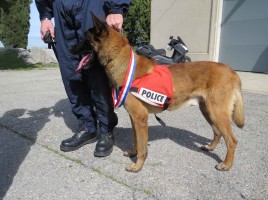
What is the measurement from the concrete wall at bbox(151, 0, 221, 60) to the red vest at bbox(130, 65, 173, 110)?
887cm

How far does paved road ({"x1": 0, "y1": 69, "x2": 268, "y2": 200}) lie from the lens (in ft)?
8.70

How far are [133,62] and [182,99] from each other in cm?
72

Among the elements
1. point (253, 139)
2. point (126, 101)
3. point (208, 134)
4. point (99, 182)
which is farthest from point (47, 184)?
point (253, 139)

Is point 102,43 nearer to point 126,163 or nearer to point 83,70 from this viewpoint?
point 83,70

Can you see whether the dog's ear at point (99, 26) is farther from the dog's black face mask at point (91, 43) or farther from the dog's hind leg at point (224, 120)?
the dog's hind leg at point (224, 120)

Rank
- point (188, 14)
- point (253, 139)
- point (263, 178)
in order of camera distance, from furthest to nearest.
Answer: point (188, 14), point (253, 139), point (263, 178)

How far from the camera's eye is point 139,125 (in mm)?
3090

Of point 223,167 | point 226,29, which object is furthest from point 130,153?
point 226,29

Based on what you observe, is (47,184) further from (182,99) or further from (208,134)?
(208,134)

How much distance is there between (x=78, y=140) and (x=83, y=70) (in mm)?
893

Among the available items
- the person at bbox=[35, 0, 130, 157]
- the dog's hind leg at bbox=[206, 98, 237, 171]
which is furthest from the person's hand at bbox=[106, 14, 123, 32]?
the dog's hind leg at bbox=[206, 98, 237, 171]

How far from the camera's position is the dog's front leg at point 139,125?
3059 mm

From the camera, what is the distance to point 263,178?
289cm

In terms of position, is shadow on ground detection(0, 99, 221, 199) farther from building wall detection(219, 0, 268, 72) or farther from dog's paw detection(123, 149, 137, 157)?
building wall detection(219, 0, 268, 72)
